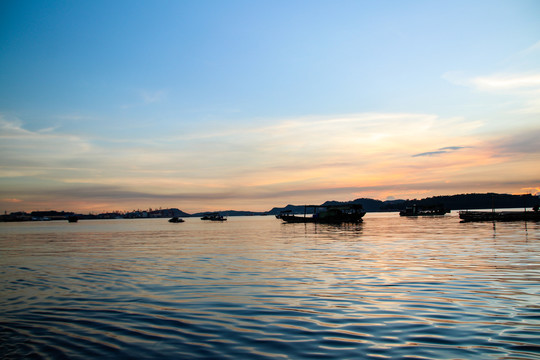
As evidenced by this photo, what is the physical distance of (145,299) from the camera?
1420 cm

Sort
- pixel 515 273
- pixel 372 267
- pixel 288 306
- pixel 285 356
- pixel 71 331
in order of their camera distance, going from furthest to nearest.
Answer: pixel 372 267 < pixel 515 273 < pixel 288 306 < pixel 71 331 < pixel 285 356

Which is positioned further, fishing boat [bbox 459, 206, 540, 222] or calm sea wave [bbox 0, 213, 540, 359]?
fishing boat [bbox 459, 206, 540, 222]

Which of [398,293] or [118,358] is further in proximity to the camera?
[398,293]

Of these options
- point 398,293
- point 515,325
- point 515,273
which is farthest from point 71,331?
point 515,273

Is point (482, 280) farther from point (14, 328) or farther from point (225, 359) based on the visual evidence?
point (14, 328)

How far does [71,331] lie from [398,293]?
36.0ft

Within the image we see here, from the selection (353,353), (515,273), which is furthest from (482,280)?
(353,353)

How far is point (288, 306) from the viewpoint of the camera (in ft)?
40.7

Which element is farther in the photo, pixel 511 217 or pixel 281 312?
pixel 511 217

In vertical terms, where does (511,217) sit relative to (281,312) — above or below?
below

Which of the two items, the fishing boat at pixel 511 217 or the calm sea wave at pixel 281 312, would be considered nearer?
the calm sea wave at pixel 281 312

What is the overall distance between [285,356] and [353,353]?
1.46m

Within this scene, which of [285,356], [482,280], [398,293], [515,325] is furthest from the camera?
[482,280]

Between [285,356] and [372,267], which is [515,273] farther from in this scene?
[285,356]
